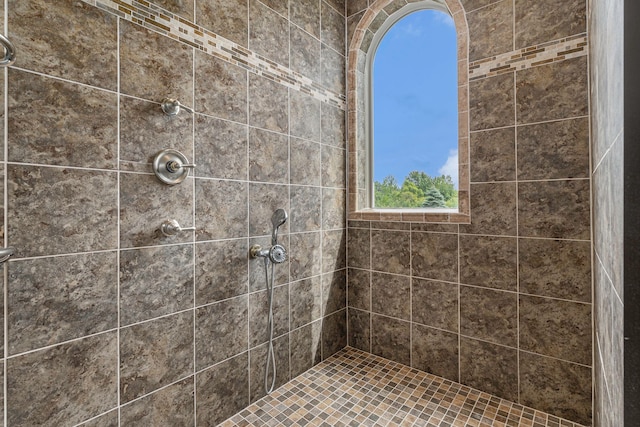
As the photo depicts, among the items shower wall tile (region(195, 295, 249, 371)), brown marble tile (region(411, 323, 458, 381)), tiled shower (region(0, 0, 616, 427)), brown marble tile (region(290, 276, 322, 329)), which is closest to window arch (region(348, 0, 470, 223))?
tiled shower (region(0, 0, 616, 427))

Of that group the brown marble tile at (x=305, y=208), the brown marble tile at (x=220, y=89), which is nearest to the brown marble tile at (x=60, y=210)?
the brown marble tile at (x=220, y=89)

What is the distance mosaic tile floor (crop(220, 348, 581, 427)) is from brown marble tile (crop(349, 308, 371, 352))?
254mm

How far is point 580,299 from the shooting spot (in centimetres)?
158

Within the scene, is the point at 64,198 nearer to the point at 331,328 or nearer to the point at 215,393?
the point at 215,393

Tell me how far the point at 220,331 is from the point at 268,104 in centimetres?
127

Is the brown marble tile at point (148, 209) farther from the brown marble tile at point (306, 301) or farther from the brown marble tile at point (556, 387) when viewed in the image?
the brown marble tile at point (556, 387)

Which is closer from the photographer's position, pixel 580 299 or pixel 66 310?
pixel 66 310

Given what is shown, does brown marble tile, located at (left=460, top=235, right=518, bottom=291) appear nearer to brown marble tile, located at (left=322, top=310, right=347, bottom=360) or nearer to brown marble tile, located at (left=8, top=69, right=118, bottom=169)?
brown marble tile, located at (left=322, top=310, right=347, bottom=360)

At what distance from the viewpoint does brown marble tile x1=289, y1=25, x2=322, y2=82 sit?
6.53ft

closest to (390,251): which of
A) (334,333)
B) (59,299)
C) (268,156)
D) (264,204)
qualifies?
(334,333)

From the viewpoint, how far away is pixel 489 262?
1829mm

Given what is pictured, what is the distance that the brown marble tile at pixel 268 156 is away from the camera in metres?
1.75

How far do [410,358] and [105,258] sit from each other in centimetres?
190

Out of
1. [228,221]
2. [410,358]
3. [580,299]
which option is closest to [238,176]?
[228,221]
